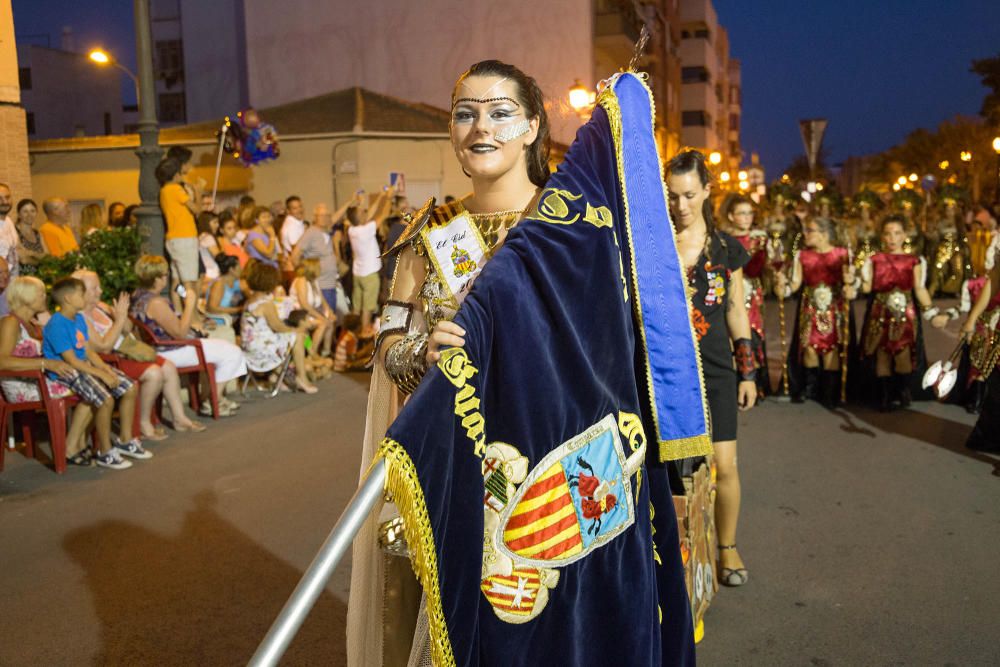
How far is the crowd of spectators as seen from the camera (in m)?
6.99

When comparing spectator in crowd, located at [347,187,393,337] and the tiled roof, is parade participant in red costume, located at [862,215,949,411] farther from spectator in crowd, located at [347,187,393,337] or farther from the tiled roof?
the tiled roof

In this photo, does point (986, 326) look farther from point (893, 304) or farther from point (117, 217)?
point (117, 217)

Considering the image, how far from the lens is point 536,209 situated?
7.81 feet

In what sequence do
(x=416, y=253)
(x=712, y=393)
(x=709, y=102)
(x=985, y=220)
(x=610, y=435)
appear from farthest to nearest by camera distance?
(x=709, y=102), (x=985, y=220), (x=712, y=393), (x=416, y=253), (x=610, y=435)

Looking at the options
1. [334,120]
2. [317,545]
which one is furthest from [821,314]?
[334,120]

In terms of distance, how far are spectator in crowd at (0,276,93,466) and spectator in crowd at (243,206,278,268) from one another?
4255 mm

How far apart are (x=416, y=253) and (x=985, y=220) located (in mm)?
13265

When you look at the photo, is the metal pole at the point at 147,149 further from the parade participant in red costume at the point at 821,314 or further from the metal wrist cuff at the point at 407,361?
the metal wrist cuff at the point at 407,361

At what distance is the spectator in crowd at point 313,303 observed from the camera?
1091 cm

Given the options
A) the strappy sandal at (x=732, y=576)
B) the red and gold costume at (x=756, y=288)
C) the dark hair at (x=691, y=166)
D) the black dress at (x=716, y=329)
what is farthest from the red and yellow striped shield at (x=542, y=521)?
the red and gold costume at (x=756, y=288)

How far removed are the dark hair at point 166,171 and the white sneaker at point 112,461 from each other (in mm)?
3755

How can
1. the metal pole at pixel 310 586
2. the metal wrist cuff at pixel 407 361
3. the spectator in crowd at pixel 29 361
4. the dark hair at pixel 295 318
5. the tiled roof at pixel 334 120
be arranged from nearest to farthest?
the metal pole at pixel 310 586, the metal wrist cuff at pixel 407 361, the spectator in crowd at pixel 29 361, the dark hair at pixel 295 318, the tiled roof at pixel 334 120

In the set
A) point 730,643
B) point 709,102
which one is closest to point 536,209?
point 730,643

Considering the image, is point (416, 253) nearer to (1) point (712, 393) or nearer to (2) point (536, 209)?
(2) point (536, 209)
